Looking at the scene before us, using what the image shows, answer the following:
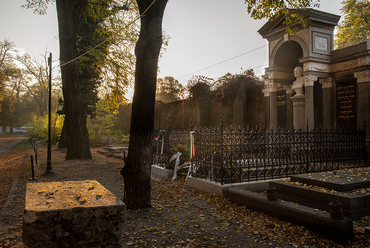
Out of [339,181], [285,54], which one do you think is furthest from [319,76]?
[339,181]

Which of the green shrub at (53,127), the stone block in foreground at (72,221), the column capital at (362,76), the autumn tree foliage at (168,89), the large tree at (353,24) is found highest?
the large tree at (353,24)

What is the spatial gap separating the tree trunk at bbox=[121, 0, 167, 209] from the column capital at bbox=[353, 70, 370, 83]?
27.2ft

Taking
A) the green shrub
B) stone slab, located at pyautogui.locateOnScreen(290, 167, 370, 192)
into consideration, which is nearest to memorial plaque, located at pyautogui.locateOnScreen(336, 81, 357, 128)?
stone slab, located at pyautogui.locateOnScreen(290, 167, 370, 192)

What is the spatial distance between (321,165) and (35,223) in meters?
8.32

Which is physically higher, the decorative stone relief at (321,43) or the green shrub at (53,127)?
the decorative stone relief at (321,43)

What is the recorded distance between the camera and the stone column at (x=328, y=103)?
36.6 ft

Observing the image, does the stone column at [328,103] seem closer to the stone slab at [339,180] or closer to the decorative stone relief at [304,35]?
the decorative stone relief at [304,35]

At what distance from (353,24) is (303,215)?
17645mm

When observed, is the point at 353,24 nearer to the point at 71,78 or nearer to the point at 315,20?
the point at 315,20

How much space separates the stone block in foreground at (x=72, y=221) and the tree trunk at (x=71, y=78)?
1049 centimetres

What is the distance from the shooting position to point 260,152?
23.6 ft

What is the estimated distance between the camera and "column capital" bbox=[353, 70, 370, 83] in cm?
958

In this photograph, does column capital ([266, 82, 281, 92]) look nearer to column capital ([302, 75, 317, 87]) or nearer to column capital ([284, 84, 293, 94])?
column capital ([284, 84, 293, 94])

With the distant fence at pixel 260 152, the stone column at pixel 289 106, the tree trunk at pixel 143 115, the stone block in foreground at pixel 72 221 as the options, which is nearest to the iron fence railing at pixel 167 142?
the distant fence at pixel 260 152
